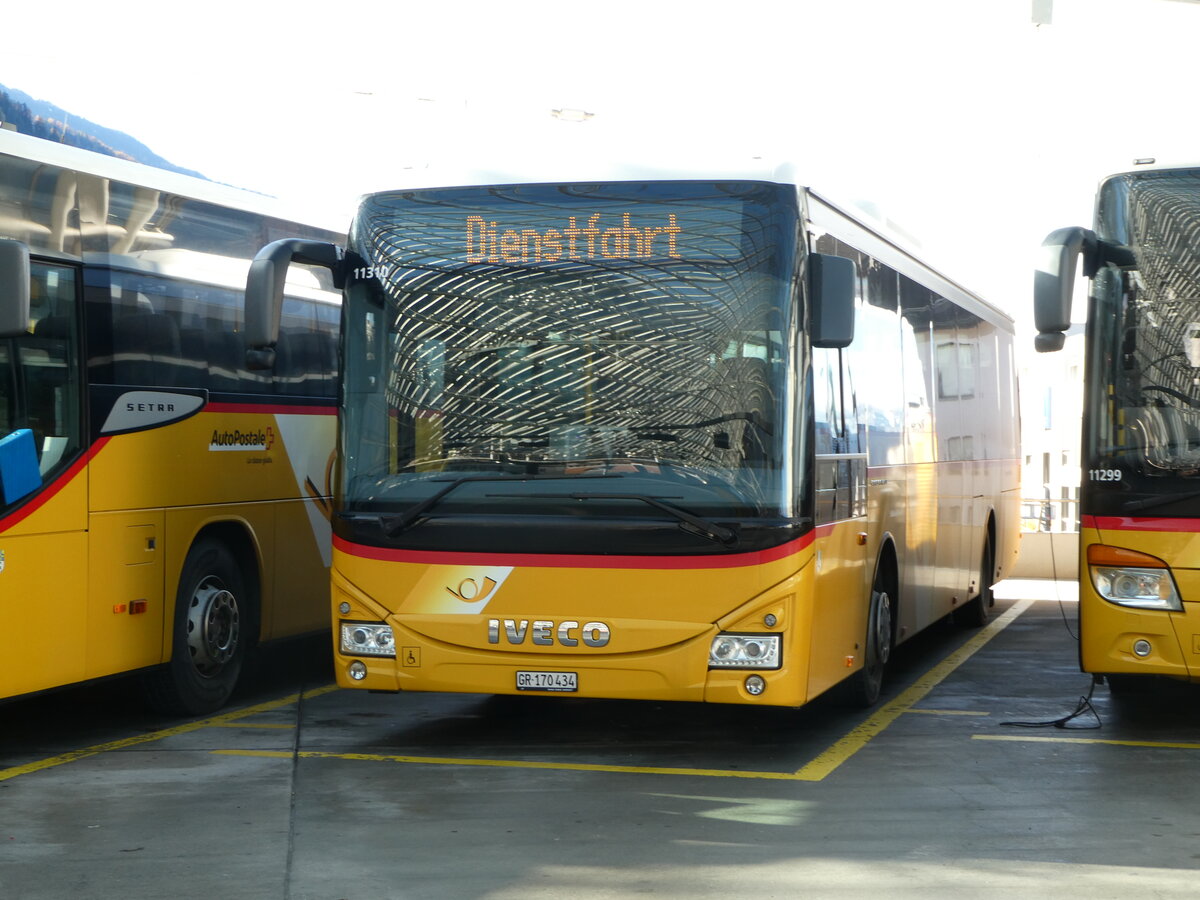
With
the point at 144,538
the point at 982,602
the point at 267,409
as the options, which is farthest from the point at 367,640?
the point at 982,602

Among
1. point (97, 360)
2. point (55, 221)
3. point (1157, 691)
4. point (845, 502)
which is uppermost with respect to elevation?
point (55, 221)

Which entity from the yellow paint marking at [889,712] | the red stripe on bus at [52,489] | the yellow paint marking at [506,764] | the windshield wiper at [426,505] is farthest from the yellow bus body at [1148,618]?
the red stripe on bus at [52,489]

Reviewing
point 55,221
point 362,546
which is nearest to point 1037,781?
point 362,546

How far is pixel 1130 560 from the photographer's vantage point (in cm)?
912

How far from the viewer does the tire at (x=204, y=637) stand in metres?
10.2

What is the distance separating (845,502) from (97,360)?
4.11 m

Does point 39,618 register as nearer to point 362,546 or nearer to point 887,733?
point 362,546

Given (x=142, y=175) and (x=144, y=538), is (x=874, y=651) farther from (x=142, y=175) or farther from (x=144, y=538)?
(x=142, y=175)

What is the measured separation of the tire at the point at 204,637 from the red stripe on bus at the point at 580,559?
194cm

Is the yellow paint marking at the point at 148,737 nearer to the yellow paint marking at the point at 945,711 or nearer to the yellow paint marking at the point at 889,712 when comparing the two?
the yellow paint marking at the point at 889,712

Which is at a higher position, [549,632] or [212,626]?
[549,632]

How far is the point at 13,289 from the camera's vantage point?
25.5 feet

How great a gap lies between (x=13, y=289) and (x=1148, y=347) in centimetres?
575

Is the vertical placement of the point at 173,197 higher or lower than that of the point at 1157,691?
higher
